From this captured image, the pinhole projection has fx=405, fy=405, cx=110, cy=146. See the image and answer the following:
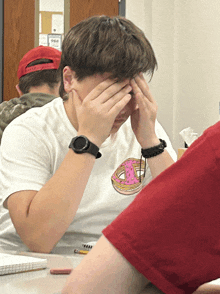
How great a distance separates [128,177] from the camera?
124cm

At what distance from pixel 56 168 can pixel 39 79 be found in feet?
3.51

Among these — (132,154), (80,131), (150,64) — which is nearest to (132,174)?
(132,154)

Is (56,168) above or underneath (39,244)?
above

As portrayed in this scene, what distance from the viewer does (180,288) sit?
453mm

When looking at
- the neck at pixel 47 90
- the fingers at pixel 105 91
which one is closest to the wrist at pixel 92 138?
the fingers at pixel 105 91

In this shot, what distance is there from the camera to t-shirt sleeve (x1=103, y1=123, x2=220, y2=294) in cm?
41

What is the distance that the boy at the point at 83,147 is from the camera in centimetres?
104

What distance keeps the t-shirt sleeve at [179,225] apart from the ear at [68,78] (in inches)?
31.3

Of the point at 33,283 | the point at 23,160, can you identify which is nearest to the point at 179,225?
the point at 33,283

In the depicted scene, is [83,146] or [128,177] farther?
[128,177]

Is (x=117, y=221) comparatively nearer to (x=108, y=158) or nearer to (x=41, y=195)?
(x=41, y=195)

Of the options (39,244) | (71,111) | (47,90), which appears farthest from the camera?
(47,90)

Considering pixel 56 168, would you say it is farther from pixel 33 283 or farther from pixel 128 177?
pixel 33 283

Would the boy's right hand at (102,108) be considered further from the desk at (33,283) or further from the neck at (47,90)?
the neck at (47,90)
